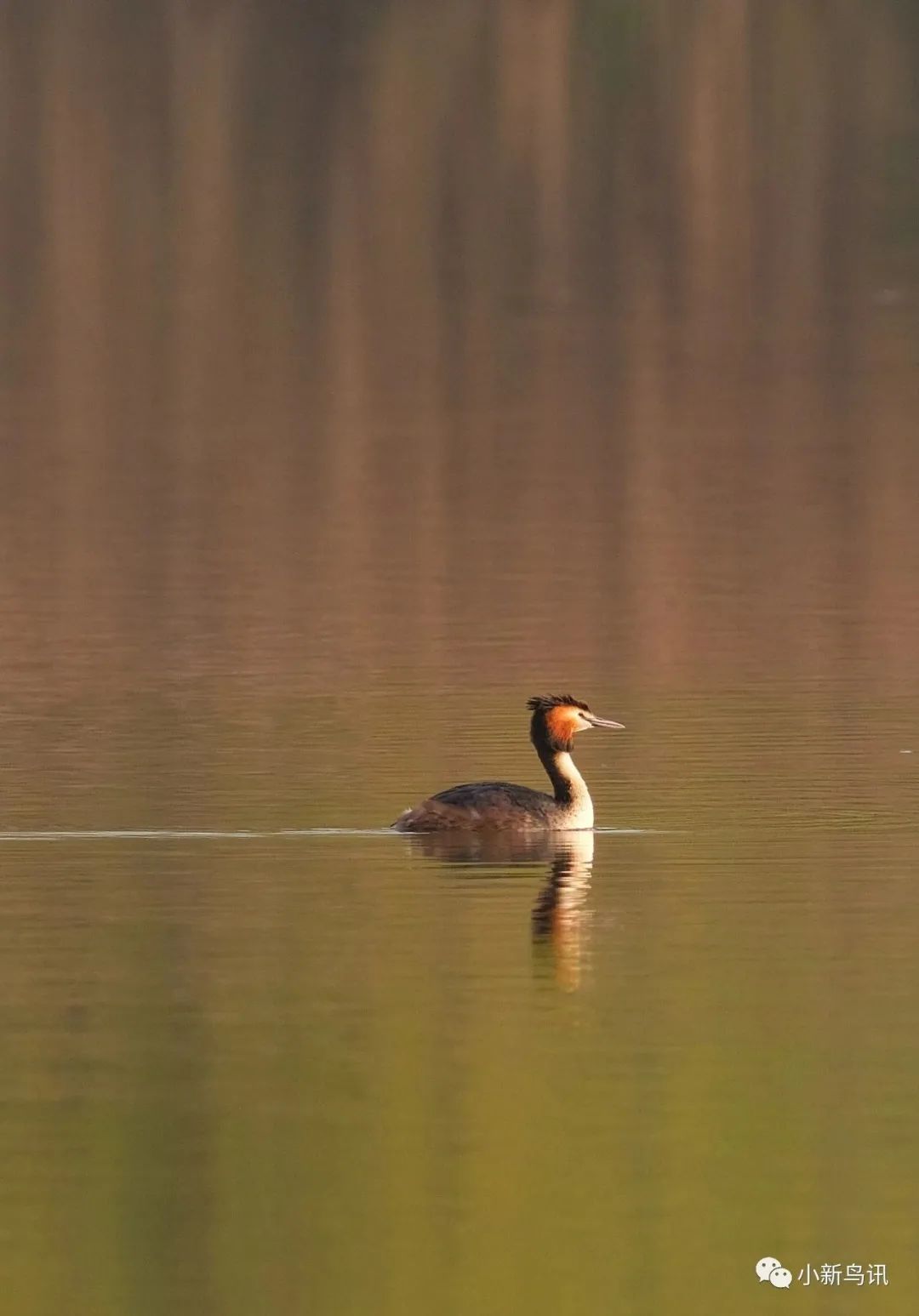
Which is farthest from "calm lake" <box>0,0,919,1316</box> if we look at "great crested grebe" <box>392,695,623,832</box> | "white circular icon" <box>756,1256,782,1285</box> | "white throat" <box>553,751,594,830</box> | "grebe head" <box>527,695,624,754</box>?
"grebe head" <box>527,695,624,754</box>

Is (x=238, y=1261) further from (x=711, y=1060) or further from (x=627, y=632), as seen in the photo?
(x=627, y=632)

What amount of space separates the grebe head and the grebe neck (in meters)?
0.31

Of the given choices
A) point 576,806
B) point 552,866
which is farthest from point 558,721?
point 552,866

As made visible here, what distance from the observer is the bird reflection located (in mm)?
17812

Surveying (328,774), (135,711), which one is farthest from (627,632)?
(328,774)

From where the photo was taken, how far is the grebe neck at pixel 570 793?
21.3m

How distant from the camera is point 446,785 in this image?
23000 millimetres

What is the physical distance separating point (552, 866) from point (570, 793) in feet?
3.37

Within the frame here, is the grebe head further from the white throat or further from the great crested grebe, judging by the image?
the white throat

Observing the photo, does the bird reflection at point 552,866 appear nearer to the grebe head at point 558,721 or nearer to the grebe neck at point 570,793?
the grebe neck at point 570,793

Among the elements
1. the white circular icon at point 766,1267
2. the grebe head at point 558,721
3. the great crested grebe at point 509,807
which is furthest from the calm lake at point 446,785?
the grebe head at point 558,721

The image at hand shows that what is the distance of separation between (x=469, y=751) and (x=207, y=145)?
3226 inches

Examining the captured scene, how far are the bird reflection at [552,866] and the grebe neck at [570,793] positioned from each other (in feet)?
0.26

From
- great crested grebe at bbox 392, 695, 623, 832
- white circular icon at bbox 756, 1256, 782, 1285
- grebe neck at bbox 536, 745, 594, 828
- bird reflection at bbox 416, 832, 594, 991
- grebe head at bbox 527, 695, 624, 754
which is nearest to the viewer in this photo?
white circular icon at bbox 756, 1256, 782, 1285
